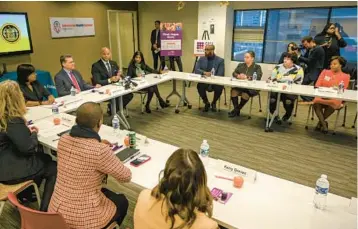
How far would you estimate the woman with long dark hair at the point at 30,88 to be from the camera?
339 centimetres

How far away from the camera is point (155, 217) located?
118 cm

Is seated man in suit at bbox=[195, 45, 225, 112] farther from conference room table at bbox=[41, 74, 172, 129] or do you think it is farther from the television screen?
the television screen

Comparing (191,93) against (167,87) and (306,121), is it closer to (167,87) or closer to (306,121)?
(167,87)

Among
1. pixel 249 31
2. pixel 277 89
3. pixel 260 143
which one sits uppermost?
pixel 249 31

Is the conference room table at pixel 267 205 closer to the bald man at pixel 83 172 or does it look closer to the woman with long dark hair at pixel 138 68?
the bald man at pixel 83 172

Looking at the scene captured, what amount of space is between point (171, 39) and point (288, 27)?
305 centimetres

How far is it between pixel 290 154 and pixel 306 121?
1.44 metres

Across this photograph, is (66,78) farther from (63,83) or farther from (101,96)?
(101,96)

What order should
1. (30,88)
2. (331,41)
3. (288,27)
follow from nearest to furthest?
(30,88) < (331,41) < (288,27)

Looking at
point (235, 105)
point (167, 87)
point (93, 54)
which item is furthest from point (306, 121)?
point (93, 54)

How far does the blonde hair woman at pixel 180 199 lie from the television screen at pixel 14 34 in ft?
19.6

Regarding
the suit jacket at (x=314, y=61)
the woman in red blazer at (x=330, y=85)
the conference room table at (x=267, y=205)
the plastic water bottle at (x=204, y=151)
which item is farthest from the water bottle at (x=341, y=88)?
the plastic water bottle at (x=204, y=151)

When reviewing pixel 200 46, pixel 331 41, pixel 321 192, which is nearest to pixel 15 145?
pixel 321 192

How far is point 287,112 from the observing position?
15.5ft
